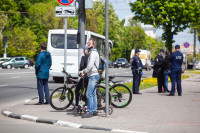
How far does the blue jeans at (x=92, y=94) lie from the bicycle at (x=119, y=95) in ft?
4.88

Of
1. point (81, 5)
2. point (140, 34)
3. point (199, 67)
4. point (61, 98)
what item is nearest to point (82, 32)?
point (81, 5)

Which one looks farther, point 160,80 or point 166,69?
point 160,80

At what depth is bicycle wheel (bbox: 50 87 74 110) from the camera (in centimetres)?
1013

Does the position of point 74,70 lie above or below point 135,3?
below

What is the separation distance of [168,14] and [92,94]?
21.5m

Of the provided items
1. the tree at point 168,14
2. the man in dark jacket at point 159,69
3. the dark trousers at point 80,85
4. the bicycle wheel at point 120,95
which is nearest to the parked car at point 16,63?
the tree at point 168,14

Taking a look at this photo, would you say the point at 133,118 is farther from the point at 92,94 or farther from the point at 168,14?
the point at 168,14

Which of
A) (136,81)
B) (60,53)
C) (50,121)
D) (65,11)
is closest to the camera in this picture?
(50,121)

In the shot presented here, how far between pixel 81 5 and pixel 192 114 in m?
5.86

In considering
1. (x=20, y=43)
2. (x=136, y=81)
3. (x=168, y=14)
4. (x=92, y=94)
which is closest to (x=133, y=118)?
(x=92, y=94)

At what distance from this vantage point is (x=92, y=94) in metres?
9.03

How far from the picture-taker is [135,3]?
30484mm

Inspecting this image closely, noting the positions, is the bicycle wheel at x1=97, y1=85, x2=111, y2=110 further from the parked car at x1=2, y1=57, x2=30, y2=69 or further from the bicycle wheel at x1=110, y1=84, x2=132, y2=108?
the parked car at x1=2, y1=57, x2=30, y2=69

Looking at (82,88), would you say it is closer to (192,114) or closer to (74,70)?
(192,114)
